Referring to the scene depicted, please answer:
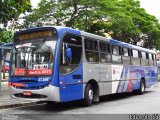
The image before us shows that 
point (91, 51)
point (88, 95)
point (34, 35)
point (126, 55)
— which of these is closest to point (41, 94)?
point (34, 35)

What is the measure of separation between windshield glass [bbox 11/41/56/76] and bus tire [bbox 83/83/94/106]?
2378 millimetres

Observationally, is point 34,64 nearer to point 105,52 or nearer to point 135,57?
point 105,52

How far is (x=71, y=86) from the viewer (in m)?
13.1

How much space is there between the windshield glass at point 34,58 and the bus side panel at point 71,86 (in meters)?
0.68

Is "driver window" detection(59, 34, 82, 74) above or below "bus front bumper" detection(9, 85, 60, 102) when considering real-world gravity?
above

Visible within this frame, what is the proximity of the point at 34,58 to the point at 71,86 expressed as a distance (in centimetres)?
166

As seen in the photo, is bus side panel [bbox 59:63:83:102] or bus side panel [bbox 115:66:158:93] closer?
bus side panel [bbox 59:63:83:102]

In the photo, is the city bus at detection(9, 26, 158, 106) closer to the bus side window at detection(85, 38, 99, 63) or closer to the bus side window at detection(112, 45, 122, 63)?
the bus side window at detection(85, 38, 99, 63)

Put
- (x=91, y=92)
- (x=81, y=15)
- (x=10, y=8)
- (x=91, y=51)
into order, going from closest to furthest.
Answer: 1. (x=91, y=92)
2. (x=91, y=51)
3. (x=10, y=8)
4. (x=81, y=15)

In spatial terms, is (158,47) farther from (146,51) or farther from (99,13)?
(146,51)

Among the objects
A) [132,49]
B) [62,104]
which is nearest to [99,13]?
[132,49]

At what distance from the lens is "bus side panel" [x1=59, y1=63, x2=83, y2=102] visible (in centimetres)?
1261

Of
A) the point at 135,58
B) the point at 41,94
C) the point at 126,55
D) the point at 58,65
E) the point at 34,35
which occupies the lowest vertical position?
the point at 41,94

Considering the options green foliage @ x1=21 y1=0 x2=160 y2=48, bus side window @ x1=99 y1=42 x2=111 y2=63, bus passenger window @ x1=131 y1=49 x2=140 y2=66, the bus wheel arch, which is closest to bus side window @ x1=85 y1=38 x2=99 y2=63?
bus side window @ x1=99 y1=42 x2=111 y2=63
